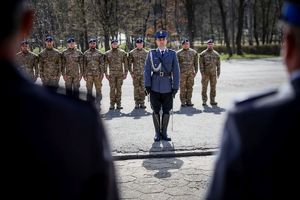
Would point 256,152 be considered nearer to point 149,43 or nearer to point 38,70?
point 38,70

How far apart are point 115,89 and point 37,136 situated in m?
11.5

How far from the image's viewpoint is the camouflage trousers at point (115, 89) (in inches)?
509

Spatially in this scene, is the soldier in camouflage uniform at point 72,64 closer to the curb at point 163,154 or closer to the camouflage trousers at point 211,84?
the camouflage trousers at point 211,84

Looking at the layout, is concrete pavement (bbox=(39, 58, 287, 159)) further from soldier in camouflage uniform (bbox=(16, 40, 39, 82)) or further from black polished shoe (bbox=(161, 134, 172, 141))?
soldier in camouflage uniform (bbox=(16, 40, 39, 82))

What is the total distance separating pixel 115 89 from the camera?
1302cm

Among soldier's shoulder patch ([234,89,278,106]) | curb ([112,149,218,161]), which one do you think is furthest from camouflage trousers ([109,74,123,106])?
soldier's shoulder patch ([234,89,278,106])

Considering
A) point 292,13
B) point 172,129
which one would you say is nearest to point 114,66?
point 172,129

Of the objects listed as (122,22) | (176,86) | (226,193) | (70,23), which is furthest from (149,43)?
(226,193)

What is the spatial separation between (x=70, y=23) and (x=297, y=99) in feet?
124

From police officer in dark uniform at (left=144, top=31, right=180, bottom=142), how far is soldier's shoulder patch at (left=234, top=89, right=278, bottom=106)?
6.51m

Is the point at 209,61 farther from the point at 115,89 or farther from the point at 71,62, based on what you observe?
the point at 71,62

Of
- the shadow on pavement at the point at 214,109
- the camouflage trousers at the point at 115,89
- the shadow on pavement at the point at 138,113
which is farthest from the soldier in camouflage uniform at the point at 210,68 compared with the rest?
the camouflage trousers at the point at 115,89

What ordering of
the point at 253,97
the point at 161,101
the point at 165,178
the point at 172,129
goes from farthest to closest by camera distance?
the point at 172,129 < the point at 161,101 < the point at 165,178 < the point at 253,97

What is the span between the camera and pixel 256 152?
168 centimetres
